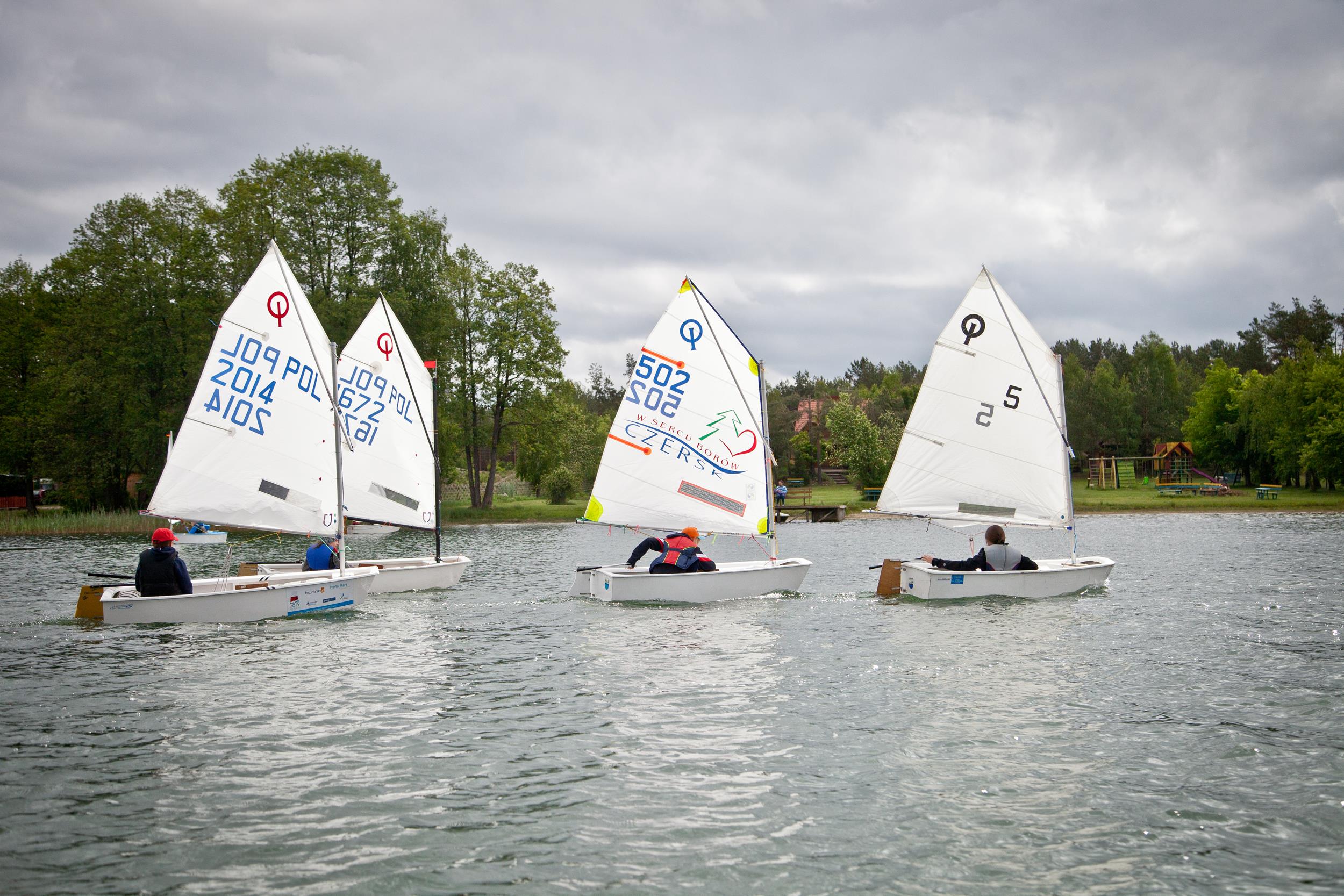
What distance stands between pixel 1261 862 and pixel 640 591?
1448 cm

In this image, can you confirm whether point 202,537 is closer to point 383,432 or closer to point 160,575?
point 383,432

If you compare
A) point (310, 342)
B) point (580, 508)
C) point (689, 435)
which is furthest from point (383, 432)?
point (580, 508)

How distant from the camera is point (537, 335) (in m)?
66.6

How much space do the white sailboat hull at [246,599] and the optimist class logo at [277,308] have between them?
5.56 meters

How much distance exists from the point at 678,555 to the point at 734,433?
3.39 meters

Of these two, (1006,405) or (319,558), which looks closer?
(319,558)

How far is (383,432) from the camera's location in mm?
24969

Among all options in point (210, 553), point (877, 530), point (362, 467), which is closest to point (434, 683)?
point (362, 467)

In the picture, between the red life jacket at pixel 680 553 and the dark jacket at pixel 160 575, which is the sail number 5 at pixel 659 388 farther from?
the dark jacket at pixel 160 575

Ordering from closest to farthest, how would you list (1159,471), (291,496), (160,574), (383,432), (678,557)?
(160,574)
(291,496)
(678,557)
(383,432)
(1159,471)

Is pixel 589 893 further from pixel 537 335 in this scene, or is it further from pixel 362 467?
pixel 537 335

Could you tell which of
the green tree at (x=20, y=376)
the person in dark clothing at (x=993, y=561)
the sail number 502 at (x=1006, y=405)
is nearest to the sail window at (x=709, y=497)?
the person in dark clothing at (x=993, y=561)

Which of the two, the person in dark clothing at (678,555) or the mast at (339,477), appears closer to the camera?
the mast at (339,477)

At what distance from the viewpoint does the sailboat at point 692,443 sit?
22547 millimetres
